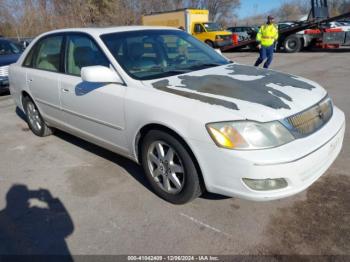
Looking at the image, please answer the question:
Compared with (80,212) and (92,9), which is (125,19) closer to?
(92,9)

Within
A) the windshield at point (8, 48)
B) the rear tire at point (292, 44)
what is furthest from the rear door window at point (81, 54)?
the rear tire at point (292, 44)

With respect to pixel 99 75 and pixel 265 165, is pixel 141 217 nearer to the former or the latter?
pixel 265 165

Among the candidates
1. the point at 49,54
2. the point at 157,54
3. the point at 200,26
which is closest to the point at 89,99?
the point at 157,54

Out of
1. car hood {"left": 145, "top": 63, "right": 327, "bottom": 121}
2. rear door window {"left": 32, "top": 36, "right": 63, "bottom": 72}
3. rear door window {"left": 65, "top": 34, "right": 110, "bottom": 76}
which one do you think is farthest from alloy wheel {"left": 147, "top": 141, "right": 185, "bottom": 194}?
rear door window {"left": 32, "top": 36, "right": 63, "bottom": 72}

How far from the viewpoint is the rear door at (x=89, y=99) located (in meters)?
3.31

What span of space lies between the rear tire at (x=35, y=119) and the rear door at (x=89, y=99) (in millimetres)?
1090

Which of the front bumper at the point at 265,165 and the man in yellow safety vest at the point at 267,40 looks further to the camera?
the man in yellow safety vest at the point at 267,40

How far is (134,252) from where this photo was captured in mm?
2539

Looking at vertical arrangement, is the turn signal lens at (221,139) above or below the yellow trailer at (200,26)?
below

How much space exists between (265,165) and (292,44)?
16955 mm

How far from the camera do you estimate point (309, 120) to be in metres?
2.72

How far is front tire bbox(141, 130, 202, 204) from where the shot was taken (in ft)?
9.13

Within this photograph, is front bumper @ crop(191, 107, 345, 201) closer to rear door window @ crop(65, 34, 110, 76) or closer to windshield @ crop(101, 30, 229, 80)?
windshield @ crop(101, 30, 229, 80)

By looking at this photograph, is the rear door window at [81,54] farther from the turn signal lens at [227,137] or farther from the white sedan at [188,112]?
the turn signal lens at [227,137]
